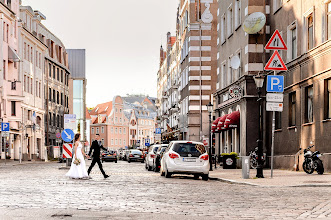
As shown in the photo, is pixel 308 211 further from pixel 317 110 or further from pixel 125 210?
pixel 317 110

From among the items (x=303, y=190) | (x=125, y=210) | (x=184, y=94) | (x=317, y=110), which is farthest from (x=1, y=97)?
(x=125, y=210)

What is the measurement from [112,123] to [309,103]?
143 m

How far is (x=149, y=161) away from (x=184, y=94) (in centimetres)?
3370

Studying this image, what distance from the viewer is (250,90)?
3697cm

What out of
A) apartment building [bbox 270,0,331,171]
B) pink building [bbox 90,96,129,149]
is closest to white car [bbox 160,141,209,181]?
apartment building [bbox 270,0,331,171]

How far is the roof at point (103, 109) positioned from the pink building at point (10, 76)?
105 meters

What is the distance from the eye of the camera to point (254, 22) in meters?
35.1

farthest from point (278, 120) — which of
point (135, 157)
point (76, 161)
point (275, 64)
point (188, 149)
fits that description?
point (135, 157)

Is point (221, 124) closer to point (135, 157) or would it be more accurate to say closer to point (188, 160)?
point (188, 160)

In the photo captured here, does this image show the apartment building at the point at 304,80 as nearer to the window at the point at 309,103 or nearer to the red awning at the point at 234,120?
the window at the point at 309,103

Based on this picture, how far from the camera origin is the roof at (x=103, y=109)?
17100 centimetres

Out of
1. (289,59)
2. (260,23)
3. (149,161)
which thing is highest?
(260,23)

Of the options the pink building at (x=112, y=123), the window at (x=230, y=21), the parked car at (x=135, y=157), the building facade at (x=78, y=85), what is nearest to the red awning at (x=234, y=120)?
the window at (x=230, y=21)

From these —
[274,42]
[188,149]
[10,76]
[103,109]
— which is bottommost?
[188,149]
